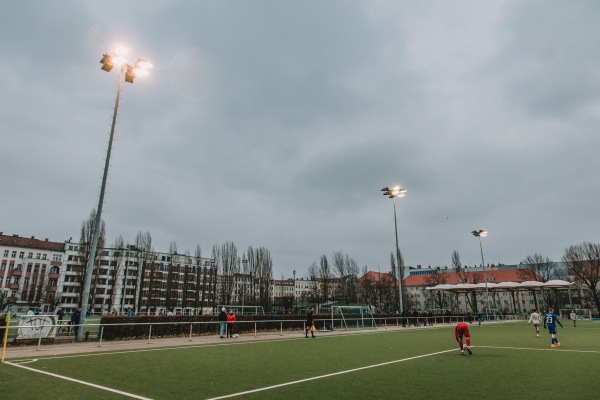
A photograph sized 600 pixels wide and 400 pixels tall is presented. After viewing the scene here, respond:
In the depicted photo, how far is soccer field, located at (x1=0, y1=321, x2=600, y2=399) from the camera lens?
7418mm

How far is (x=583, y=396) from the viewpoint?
7.12 meters

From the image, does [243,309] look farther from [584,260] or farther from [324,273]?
[584,260]

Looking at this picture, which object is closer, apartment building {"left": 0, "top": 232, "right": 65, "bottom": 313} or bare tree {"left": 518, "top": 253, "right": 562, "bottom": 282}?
bare tree {"left": 518, "top": 253, "right": 562, "bottom": 282}

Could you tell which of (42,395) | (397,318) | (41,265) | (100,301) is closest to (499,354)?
(42,395)

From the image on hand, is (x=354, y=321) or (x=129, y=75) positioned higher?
(x=129, y=75)

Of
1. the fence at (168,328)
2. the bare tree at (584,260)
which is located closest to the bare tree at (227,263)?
the fence at (168,328)

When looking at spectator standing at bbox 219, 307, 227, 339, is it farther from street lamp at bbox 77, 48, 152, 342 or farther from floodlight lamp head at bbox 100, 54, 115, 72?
floodlight lamp head at bbox 100, 54, 115, 72

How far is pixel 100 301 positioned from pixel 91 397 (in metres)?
98.3

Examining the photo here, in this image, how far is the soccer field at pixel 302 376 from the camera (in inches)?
292

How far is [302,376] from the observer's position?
9.44 m

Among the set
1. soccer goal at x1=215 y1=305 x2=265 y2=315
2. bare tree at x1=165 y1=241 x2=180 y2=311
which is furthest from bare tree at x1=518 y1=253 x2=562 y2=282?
bare tree at x1=165 y1=241 x2=180 y2=311

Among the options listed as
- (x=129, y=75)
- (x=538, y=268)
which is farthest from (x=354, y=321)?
(x=538, y=268)

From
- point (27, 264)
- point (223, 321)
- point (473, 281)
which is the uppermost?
point (27, 264)

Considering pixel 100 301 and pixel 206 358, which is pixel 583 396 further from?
pixel 100 301
